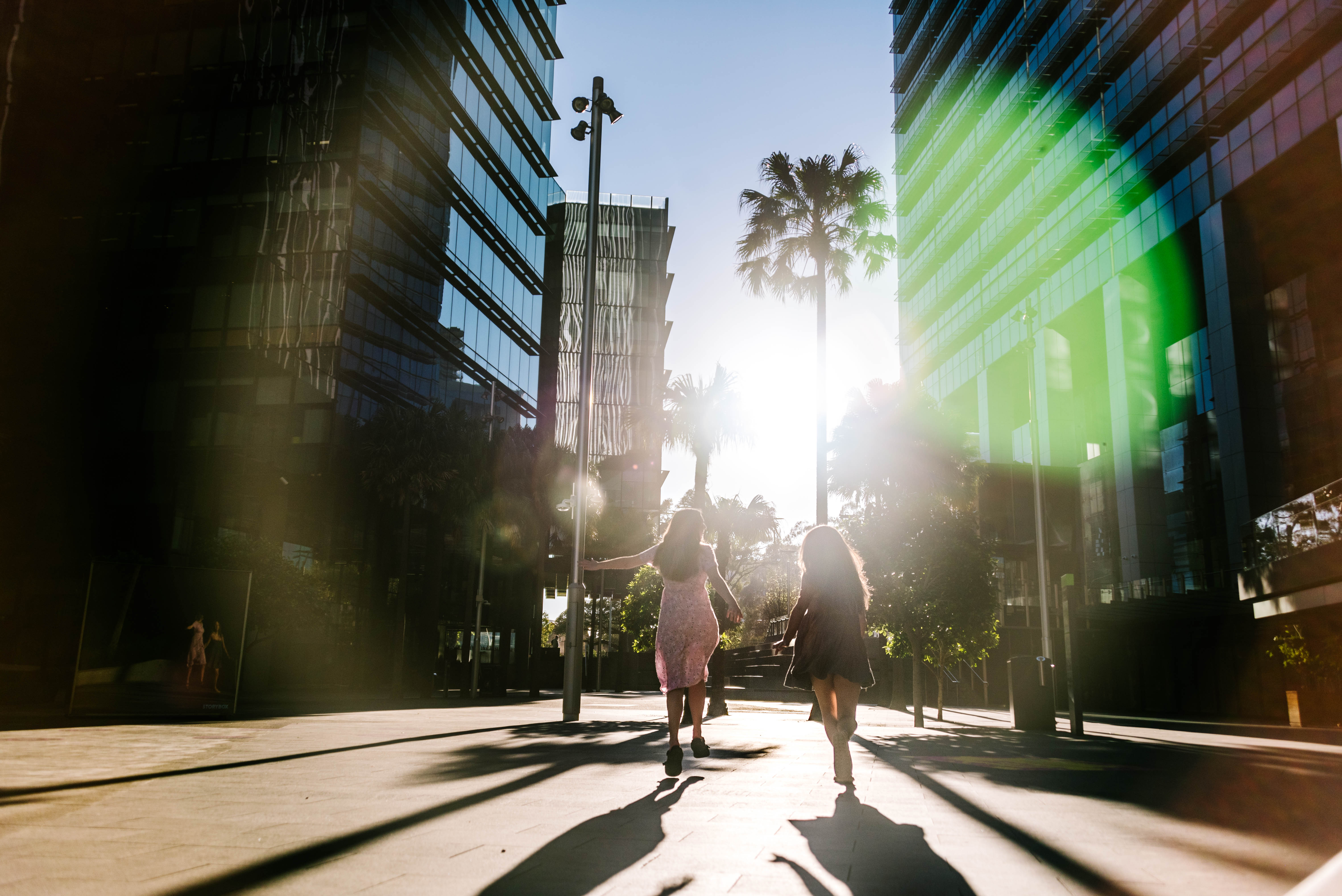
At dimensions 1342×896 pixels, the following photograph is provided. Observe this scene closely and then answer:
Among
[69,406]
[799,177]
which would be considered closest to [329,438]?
[69,406]

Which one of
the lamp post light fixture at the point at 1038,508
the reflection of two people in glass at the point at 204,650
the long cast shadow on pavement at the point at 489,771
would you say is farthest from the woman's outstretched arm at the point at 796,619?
the lamp post light fixture at the point at 1038,508

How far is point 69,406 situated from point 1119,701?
39.6 m

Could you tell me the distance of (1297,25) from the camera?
3225cm

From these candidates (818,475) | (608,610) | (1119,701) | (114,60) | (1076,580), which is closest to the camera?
(1076,580)

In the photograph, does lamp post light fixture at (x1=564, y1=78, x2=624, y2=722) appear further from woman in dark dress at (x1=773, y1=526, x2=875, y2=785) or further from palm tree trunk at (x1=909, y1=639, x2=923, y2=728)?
palm tree trunk at (x1=909, y1=639, x2=923, y2=728)

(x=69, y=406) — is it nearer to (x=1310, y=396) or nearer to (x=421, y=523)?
(x=421, y=523)

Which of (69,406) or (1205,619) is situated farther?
(1205,619)

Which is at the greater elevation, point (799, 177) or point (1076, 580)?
point (799, 177)

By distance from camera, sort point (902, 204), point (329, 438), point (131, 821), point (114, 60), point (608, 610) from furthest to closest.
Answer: point (902, 204), point (608, 610), point (329, 438), point (114, 60), point (131, 821)

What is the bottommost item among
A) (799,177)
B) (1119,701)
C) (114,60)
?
(1119,701)

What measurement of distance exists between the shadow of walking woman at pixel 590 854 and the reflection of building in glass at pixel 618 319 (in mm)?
67059

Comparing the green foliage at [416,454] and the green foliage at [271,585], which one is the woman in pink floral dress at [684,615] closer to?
the green foliage at [271,585]

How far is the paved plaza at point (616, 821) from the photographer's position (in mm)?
3113

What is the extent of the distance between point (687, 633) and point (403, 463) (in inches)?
1068
